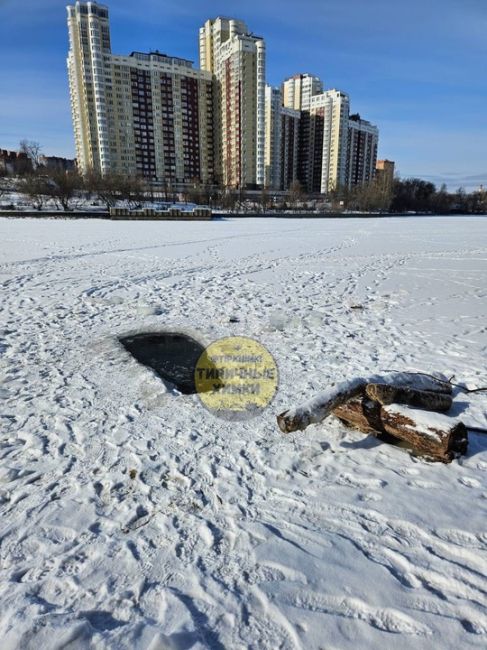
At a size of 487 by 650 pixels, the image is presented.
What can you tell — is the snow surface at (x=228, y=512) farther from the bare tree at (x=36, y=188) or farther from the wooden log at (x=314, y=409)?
the bare tree at (x=36, y=188)

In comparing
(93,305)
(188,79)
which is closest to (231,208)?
(188,79)

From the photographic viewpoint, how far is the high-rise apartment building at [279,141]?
9875cm

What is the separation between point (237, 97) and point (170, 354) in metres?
101

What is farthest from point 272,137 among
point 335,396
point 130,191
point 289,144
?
point 335,396

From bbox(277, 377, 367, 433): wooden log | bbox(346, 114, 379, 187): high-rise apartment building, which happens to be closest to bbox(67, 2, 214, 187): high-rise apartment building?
bbox(346, 114, 379, 187): high-rise apartment building

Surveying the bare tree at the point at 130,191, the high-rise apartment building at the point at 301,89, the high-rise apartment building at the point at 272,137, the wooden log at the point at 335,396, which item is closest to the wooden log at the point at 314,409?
the wooden log at the point at 335,396

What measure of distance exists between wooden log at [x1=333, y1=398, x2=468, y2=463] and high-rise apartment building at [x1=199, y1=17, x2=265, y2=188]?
98.9m

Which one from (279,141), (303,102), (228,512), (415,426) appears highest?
(303,102)

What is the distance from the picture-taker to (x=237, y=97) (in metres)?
91.6

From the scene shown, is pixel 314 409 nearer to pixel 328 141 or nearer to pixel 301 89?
pixel 328 141

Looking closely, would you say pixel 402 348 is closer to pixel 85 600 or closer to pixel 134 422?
pixel 134 422

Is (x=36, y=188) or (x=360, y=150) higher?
(x=360, y=150)

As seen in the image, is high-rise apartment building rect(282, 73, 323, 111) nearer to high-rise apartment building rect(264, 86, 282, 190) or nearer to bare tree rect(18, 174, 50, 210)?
high-rise apartment building rect(264, 86, 282, 190)

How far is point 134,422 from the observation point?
4078 mm
